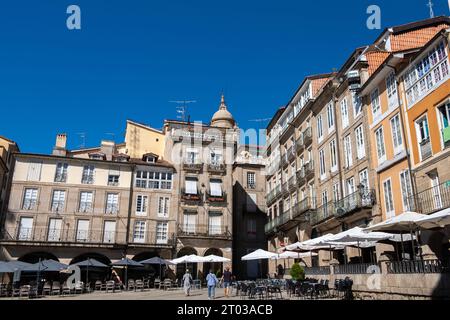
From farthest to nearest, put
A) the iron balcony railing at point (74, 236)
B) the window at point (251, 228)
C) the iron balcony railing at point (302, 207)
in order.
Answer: the window at point (251, 228), the iron balcony railing at point (74, 236), the iron balcony railing at point (302, 207)

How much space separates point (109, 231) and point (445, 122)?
30.0 metres

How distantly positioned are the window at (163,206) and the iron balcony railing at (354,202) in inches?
754

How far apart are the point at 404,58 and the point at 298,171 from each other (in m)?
14.8

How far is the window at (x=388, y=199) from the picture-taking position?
20.7 m

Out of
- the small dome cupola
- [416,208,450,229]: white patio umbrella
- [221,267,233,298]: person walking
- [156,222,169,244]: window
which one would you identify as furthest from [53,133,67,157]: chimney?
[416,208,450,229]: white patio umbrella

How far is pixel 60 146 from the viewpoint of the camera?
4259 cm

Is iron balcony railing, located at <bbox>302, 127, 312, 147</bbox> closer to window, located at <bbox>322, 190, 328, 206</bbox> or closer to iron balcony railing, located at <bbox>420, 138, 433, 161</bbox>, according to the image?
window, located at <bbox>322, 190, 328, 206</bbox>

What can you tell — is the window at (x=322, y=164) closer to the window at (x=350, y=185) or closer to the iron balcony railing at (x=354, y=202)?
the window at (x=350, y=185)

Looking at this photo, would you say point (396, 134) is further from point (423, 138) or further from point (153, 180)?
point (153, 180)

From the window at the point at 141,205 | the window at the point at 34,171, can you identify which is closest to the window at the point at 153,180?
the window at the point at 141,205

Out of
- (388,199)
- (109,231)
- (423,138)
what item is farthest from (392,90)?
(109,231)
